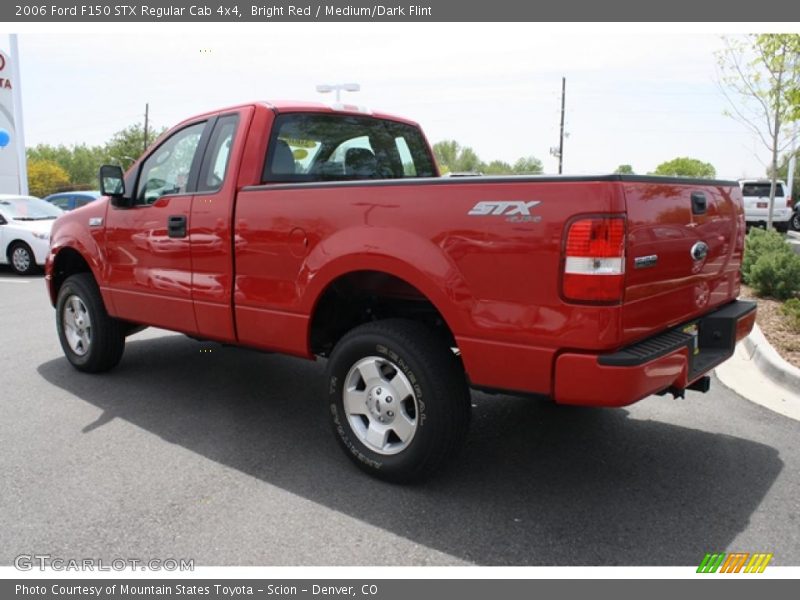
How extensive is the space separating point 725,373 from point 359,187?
3.79 metres

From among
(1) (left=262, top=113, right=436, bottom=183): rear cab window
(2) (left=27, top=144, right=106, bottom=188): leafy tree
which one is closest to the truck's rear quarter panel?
(1) (left=262, top=113, right=436, bottom=183): rear cab window

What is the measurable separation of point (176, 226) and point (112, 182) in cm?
88

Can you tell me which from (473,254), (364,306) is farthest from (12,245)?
(473,254)

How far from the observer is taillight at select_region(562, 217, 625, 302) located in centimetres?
271

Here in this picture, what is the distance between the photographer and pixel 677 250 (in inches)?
125

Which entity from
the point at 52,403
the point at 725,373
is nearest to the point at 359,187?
the point at 52,403

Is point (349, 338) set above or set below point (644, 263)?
below

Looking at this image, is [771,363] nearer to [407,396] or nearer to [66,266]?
[407,396]

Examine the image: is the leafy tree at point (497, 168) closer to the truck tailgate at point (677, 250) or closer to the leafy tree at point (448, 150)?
the leafy tree at point (448, 150)

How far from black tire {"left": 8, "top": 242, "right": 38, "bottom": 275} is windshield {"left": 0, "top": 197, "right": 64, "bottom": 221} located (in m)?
0.66

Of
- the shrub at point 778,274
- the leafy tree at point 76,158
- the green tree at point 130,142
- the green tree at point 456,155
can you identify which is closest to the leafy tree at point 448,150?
the green tree at point 456,155

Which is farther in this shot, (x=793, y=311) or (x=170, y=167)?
(x=793, y=311)

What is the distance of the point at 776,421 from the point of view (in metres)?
4.43

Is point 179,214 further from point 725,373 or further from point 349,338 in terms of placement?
point 725,373
